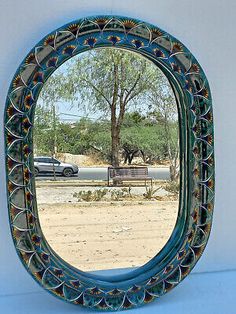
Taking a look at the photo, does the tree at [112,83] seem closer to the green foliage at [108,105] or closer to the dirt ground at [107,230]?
the green foliage at [108,105]

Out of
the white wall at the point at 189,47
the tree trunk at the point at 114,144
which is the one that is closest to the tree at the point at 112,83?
the tree trunk at the point at 114,144

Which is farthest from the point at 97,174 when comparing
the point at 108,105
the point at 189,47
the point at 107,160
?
the point at 189,47

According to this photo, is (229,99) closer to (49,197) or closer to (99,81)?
(99,81)

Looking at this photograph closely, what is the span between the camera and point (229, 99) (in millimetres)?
1165

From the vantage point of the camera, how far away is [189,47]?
1124mm

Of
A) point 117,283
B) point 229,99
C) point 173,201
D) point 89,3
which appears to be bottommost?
point 117,283

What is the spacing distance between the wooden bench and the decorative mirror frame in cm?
10

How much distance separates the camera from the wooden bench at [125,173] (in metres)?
1.02

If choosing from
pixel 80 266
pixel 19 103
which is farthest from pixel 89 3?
pixel 80 266

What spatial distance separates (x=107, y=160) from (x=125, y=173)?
1.9 inches

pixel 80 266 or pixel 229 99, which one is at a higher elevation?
pixel 229 99

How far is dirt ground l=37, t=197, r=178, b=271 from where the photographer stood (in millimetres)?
992

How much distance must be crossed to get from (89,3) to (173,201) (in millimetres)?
476

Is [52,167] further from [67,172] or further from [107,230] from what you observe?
[107,230]
